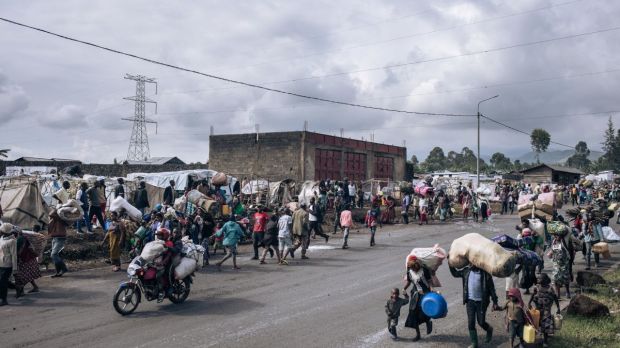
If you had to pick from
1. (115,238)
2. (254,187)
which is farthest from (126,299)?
(254,187)

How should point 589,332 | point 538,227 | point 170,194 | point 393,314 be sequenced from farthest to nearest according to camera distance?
point 170,194, point 538,227, point 589,332, point 393,314

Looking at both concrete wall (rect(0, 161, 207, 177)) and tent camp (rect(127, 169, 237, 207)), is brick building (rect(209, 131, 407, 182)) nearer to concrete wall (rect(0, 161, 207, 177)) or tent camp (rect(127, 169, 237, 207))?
concrete wall (rect(0, 161, 207, 177))

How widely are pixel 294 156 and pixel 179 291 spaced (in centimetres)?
2660

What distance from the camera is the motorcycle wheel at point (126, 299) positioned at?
9961mm

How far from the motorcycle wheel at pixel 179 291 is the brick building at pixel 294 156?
25501 mm

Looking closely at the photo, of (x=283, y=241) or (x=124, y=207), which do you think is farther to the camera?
(x=283, y=241)

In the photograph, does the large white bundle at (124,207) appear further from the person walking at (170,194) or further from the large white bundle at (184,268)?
the person walking at (170,194)

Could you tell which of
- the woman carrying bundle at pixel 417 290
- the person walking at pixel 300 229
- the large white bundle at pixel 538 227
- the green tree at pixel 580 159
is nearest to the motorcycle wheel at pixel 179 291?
the woman carrying bundle at pixel 417 290

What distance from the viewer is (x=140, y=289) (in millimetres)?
10438

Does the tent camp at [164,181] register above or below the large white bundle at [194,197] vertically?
above

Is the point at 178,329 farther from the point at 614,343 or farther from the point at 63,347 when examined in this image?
the point at 614,343

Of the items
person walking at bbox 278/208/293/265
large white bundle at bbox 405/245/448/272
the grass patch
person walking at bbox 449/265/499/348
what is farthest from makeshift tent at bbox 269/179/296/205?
person walking at bbox 449/265/499/348

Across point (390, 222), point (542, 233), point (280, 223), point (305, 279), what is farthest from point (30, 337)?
point (390, 222)

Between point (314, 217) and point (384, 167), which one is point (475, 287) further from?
point (384, 167)
